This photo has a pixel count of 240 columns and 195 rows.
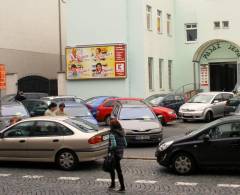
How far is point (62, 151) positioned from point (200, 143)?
357 cm

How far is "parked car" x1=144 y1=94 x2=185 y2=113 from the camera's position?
30141mm

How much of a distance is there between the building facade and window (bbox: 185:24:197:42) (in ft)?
37.1

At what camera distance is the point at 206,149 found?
1336cm

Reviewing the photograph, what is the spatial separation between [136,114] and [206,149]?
6.88 meters

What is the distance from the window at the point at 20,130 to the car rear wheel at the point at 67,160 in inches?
44.5

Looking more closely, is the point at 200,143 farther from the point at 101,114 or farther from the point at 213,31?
Result: the point at 213,31

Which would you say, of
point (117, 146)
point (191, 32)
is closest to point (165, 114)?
point (117, 146)

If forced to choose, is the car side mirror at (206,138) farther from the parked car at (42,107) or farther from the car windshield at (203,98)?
the car windshield at (203,98)

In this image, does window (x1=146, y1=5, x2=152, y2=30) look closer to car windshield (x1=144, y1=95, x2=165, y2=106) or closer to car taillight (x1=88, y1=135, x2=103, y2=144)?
car windshield (x1=144, y1=95, x2=165, y2=106)

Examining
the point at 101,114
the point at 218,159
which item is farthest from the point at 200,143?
the point at 101,114

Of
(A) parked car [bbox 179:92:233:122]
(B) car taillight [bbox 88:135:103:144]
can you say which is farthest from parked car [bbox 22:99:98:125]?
(A) parked car [bbox 179:92:233:122]

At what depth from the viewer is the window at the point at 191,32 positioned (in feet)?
144

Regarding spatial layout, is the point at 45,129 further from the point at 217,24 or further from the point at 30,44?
the point at 30,44

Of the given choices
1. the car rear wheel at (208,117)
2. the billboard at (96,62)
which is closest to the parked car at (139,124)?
the car rear wheel at (208,117)
